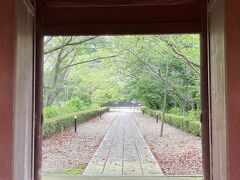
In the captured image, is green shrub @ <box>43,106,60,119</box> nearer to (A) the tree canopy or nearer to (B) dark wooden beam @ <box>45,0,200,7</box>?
(A) the tree canopy

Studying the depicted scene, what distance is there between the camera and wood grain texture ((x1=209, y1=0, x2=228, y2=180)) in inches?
86.3

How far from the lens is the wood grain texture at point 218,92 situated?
2.19 meters

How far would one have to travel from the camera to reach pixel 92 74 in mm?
17797

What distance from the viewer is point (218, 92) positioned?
243 centimetres

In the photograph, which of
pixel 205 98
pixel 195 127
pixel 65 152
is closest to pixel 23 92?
pixel 205 98

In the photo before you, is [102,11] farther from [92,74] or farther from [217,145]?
[92,74]

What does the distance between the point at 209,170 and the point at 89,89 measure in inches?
779
